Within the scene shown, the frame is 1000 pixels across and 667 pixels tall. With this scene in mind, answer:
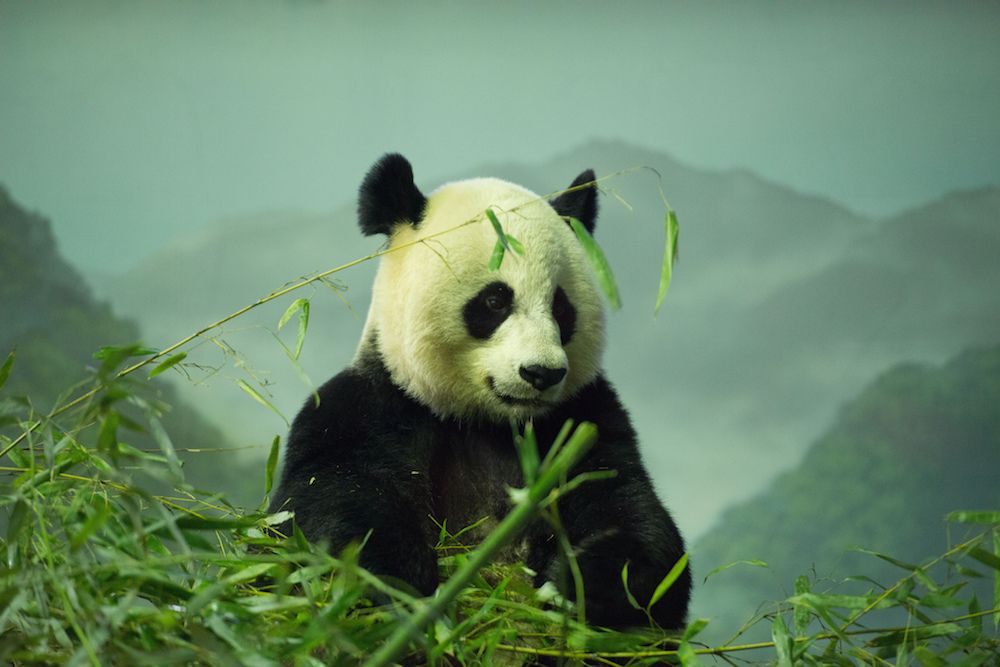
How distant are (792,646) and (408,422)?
92 cm

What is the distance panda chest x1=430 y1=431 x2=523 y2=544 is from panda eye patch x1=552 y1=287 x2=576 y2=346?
0.86ft

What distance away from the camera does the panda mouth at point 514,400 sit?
1.88 meters

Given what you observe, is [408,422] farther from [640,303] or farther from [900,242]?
[900,242]

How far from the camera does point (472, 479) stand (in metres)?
1.97

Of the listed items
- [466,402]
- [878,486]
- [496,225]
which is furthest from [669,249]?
[878,486]

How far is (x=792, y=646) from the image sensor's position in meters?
1.36

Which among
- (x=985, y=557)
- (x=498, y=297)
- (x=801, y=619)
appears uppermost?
(x=498, y=297)

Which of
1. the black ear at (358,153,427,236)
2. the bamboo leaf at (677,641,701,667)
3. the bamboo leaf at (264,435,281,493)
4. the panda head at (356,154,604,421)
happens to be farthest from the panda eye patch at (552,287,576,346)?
the bamboo leaf at (677,641,701,667)

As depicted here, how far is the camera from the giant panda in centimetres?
173

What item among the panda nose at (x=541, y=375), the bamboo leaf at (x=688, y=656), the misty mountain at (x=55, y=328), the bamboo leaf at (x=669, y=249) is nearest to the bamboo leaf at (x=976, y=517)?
the bamboo leaf at (x=688, y=656)

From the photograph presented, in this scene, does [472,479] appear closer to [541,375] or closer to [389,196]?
[541,375]

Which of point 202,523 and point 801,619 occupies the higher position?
point 202,523

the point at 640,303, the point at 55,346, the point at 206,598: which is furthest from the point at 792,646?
the point at 55,346

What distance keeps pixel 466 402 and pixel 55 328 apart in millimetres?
6249
